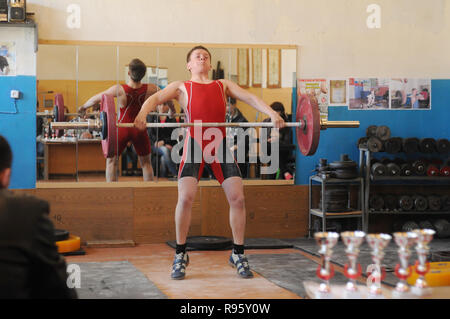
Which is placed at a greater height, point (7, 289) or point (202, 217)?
point (7, 289)

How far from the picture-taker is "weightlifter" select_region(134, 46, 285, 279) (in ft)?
13.5

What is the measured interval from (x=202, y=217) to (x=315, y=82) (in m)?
1.69

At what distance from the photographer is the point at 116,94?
18.2ft

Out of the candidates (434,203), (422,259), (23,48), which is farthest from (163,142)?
(422,259)

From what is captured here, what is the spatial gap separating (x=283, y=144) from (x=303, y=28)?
3.71 ft

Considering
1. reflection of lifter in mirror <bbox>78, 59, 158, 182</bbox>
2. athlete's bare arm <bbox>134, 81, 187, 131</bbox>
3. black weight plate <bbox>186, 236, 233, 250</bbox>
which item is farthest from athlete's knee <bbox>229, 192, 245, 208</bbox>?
reflection of lifter in mirror <bbox>78, 59, 158, 182</bbox>

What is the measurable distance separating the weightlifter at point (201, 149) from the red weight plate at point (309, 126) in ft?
0.62

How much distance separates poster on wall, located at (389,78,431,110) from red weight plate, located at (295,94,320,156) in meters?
1.99

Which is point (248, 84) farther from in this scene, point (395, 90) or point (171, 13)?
point (395, 90)

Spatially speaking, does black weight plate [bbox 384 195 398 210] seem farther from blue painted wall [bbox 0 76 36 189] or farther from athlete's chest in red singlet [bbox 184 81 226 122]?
blue painted wall [bbox 0 76 36 189]

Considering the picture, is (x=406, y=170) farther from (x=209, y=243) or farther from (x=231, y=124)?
(x=231, y=124)

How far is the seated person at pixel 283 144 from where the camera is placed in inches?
229
